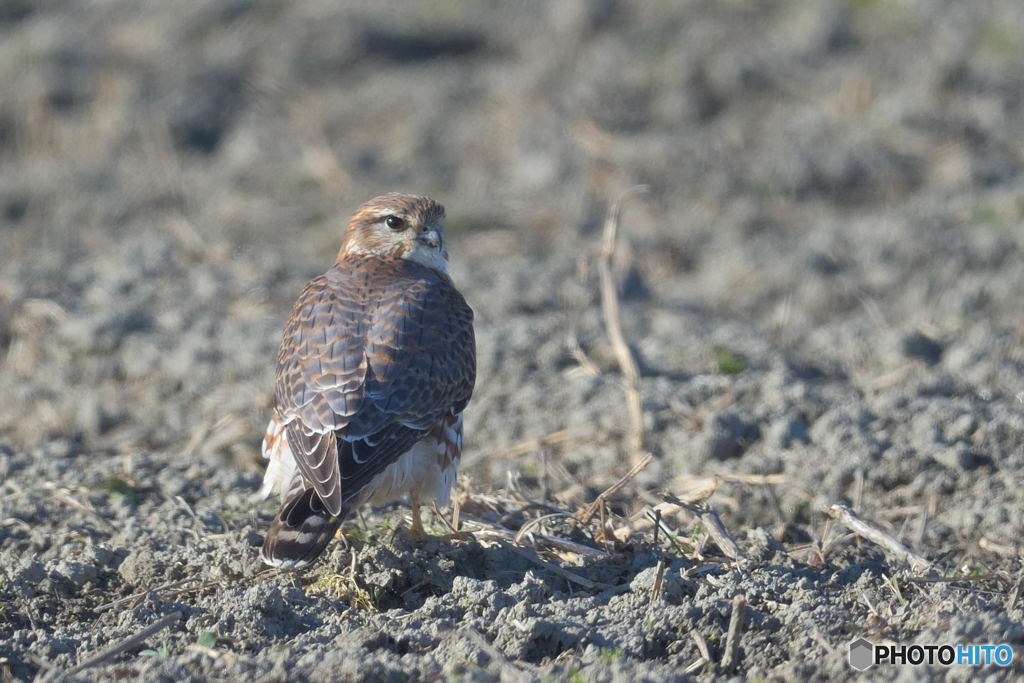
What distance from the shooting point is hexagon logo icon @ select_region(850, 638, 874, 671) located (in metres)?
4.06

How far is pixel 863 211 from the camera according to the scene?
957 centimetres

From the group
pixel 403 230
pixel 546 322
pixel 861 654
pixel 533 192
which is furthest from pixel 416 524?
pixel 533 192

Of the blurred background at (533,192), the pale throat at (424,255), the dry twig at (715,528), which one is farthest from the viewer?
the blurred background at (533,192)

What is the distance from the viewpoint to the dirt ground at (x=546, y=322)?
4.54 metres

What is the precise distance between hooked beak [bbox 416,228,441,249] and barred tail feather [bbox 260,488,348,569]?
1.51 m

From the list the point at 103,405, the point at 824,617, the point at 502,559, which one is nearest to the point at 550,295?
the point at 103,405

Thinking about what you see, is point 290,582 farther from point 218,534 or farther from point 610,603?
point 610,603

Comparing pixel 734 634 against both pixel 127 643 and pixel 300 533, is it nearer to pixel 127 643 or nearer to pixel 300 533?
pixel 300 533

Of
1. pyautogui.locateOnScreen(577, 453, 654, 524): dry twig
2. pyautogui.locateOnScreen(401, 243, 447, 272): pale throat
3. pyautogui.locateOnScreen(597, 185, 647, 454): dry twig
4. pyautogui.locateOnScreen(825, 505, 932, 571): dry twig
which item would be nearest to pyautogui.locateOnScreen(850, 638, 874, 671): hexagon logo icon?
pyautogui.locateOnScreen(825, 505, 932, 571): dry twig

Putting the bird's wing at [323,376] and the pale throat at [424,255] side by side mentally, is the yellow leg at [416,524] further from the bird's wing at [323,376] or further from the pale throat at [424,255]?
the pale throat at [424,255]

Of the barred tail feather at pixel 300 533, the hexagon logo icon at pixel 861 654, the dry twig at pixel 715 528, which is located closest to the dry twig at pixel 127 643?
the barred tail feather at pixel 300 533

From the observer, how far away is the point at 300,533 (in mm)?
4734

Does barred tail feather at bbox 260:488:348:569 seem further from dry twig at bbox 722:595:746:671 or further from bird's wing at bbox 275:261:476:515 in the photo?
dry twig at bbox 722:595:746:671

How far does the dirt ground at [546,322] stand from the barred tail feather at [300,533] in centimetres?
16
